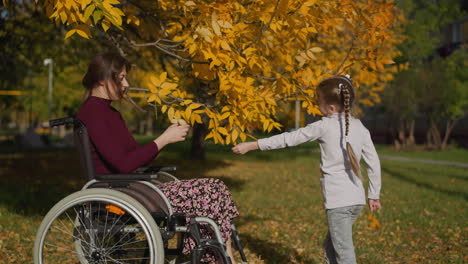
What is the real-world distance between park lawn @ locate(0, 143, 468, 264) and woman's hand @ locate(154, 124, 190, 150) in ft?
5.53

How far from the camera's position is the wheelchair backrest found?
301 cm

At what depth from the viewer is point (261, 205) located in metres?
7.50

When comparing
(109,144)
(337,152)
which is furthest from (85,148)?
(337,152)

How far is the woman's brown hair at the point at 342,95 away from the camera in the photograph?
296 cm

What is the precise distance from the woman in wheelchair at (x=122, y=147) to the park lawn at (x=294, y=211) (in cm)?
136

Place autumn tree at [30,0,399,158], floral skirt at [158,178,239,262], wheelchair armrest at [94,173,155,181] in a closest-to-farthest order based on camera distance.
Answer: wheelchair armrest at [94,173,155,181] < floral skirt at [158,178,239,262] < autumn tree at [30,0,399,158]

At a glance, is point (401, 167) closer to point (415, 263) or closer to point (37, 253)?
point (415, 263)

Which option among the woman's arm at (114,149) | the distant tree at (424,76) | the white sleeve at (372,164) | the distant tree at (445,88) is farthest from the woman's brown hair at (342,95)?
the distant tree at (445,88)

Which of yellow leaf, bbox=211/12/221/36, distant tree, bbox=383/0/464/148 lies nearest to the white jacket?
yellow leaf, bbox=211/12/221/36

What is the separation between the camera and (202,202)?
318 cm

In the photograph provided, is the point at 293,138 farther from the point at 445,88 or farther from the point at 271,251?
the point at 445,88

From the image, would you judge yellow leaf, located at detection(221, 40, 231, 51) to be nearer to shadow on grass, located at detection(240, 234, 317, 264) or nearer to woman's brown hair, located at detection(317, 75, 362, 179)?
woman's brown hair, located at detection(317, 75, 362, 179)

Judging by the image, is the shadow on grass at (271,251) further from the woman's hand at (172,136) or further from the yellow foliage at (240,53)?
the woman's hand at (172,136)

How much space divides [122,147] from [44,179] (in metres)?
7.33
